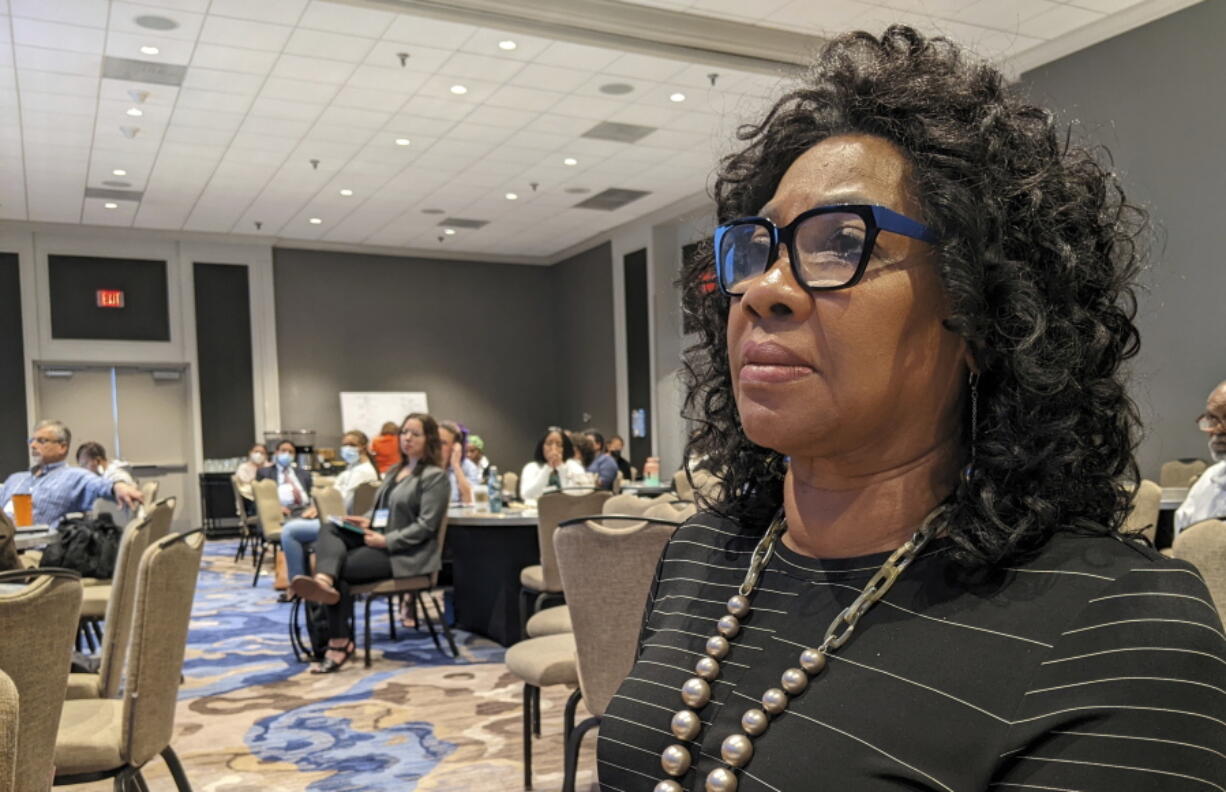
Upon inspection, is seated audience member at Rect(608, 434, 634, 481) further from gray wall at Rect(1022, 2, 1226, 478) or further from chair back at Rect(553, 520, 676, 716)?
chair back at Rect(553, 520, 676, 716)

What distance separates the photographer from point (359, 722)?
15.0 ft

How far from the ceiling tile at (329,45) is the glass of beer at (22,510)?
3.93 metres

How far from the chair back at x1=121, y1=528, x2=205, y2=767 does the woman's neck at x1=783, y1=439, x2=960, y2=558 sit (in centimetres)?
209

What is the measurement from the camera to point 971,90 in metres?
0.96

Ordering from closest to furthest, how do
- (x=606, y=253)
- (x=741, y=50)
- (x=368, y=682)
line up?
(x=368, y=682), (x=741, y=50), (x=606, y=253)

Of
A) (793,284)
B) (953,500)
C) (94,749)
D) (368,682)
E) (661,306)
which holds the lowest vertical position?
(368,682)

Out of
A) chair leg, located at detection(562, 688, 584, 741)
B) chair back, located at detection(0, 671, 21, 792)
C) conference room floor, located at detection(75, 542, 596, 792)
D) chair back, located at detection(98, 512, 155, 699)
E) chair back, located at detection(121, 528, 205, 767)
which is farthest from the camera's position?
conference room floor, located at detection(75, 542, 596, 792)

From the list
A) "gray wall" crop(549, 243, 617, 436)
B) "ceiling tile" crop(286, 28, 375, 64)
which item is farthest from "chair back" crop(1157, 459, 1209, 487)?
"gray wall" crop(549, 243, 617, 436)

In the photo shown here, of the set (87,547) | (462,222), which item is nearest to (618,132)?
(462,222)

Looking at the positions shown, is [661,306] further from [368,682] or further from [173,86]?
[368,682]

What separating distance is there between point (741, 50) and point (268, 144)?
499cm

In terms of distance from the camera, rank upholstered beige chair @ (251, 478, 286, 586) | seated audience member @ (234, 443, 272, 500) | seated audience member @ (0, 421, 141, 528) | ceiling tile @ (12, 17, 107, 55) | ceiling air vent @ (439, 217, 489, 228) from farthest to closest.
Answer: ceiling air vent @ (439, 217, 489, 228)
seated audience member @ (234, 443, 272, 500)
upholstered beige chair @ (251, 478, 286, 586)
ceiling tile @ (12, 17, 107, 55)
seated audience member @ (0, 421, 141, 528)

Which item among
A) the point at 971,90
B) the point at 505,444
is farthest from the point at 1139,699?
the point at 505,444

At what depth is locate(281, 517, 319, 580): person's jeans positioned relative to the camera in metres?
7.06
